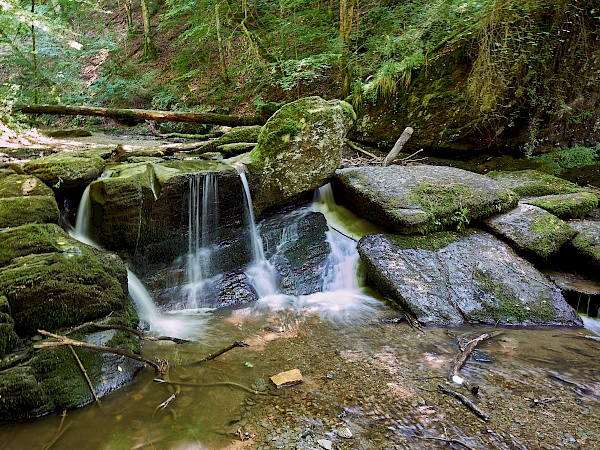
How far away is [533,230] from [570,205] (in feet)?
3.05

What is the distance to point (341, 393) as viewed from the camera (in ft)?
8.99

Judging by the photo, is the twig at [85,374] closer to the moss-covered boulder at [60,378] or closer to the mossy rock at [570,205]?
the moss-covered boulder at [60,378]

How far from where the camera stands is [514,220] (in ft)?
17.5

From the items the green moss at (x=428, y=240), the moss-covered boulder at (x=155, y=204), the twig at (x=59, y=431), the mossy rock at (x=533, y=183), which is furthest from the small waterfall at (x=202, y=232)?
the mossy rock at (x=533, y=183)

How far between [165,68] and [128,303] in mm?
15087

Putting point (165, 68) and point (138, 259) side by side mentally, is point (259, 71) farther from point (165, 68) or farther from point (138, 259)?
point (138, 259)

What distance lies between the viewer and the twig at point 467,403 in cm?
251

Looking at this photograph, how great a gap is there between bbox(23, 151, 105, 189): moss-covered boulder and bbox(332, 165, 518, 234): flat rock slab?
3.61 m

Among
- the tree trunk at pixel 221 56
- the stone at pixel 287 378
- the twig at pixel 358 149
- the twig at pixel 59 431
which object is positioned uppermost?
the tree trunk at pixel 221 56

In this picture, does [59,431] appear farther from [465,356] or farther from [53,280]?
[465,356]

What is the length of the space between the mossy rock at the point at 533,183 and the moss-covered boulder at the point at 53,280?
19.7 feet

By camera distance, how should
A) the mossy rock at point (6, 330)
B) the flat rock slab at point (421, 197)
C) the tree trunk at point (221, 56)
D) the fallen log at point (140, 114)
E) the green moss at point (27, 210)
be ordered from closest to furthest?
the mossy rock at point (6, 330)
the green moss at point (27, 210)
the flat rock slab at point (421, 197)
the fallen log at point (140, 114)
the tree trunk at point (221, 56)

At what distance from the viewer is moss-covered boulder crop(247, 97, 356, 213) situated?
18.4 feet

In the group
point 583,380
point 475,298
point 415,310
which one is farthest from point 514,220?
point 583,380
